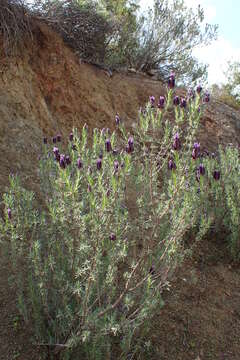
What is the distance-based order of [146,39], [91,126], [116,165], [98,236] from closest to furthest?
1. [98,236]
2. [116,165]
3. [91,126]
4. [146,39]

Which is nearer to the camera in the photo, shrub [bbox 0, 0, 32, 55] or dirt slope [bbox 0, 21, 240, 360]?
dirt slope [bbox 0, 21, 240, 360]

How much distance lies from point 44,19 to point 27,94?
154 cm

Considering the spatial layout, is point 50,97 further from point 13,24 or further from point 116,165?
point 116,165

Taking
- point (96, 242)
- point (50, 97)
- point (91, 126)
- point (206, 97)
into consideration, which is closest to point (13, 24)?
point (50, 97)

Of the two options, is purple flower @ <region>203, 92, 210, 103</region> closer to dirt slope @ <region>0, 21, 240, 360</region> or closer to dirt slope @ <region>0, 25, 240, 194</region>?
dirt slope @ <region>0, 21, 240, 360</region>

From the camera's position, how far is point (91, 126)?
6.22m

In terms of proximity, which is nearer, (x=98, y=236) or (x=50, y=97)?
(x=98, y=236)

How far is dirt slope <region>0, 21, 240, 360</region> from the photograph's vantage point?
2.97 m

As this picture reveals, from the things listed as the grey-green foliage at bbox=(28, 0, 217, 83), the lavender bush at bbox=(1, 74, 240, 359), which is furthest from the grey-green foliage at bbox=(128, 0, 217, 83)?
the lavender bush at bbox=(1, 74, 240, 359)

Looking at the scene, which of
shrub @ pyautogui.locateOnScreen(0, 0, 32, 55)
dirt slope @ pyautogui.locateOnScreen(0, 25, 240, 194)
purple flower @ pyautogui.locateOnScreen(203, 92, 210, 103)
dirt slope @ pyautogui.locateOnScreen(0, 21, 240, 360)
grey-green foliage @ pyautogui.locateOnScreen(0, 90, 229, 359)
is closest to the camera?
grey-green foliage @ pyautogui.locateOnScreen(0, 90, 229, 359)

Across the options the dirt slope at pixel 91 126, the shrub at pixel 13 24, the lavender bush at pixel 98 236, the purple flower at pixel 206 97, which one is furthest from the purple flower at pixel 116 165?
the shrub at pixel 13 24

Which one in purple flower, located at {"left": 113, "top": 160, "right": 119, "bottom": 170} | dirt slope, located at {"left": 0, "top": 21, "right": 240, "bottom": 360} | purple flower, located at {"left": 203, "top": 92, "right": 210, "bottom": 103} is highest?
purple flower, located at {"left": 203, "top": 92, "right": 210, "bottom": 103}

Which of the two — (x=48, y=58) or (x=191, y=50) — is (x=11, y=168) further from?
(x=191, y=50)

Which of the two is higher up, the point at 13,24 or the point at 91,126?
the point at 13,24
